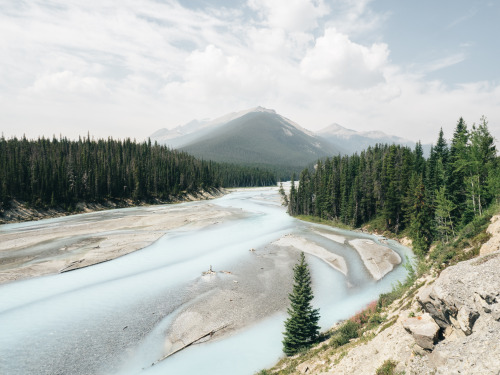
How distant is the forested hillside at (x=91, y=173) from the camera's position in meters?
84.8

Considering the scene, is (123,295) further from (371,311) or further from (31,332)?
(371,311)

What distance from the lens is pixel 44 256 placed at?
43.7 meters

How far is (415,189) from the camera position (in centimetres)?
5159

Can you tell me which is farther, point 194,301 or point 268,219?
point 268,219

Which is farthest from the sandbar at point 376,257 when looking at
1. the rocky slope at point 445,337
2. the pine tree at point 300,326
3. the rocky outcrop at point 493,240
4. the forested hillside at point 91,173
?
the forested hillside at point 91,173

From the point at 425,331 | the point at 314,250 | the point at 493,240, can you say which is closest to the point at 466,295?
the point at 425,331

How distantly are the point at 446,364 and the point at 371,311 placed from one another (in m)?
15.9

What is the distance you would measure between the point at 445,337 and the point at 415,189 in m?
45.9

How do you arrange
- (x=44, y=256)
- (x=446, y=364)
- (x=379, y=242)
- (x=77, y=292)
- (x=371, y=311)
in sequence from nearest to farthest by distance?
(x=446, y=364) < (x=371, y=311) < (x=77, y=292) < (x=44, y=256) < (x=379, y=242)

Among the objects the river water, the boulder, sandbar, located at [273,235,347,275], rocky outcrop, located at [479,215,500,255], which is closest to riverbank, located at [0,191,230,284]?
the river water

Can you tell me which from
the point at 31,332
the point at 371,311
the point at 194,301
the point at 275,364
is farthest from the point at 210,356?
the point at 31,332

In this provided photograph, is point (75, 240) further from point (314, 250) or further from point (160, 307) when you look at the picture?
point (314, 250)

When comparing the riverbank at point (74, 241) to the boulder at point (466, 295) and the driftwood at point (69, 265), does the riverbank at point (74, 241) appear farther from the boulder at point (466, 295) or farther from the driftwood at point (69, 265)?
the boulder at point (466, 295)

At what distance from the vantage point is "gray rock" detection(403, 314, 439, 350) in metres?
12.6
